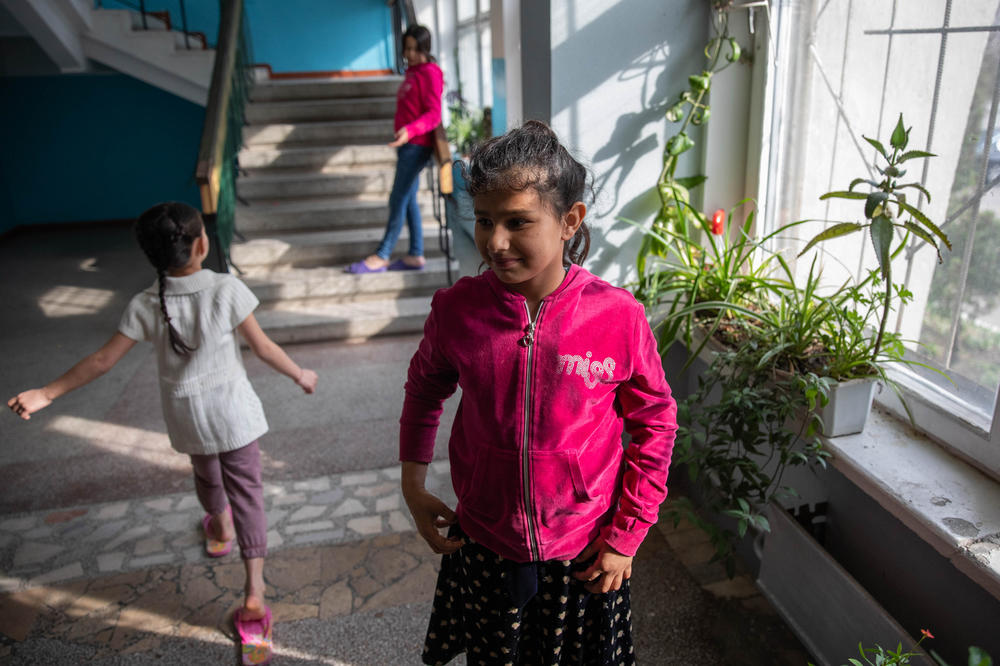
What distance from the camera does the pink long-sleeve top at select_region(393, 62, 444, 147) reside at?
13.3 feet

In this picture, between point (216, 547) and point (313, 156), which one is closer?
point (216, 547)

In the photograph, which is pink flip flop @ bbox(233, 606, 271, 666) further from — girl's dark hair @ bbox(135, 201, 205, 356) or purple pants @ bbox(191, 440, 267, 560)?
girl's dark hair @ bbox(135, 201, 205, 356)

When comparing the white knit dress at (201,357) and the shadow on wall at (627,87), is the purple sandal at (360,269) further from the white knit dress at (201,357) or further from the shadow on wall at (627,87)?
the white knit dress at (201,357)

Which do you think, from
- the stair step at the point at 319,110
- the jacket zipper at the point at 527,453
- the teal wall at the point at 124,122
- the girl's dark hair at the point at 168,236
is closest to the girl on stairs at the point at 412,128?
the stair step at the point at 319,110

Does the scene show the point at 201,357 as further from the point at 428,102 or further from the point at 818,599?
the point at 428,102

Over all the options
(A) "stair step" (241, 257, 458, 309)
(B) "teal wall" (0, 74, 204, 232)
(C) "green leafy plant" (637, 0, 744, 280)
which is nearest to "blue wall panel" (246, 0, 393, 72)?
(B) "teal wall" (0, 74, 204, 232)

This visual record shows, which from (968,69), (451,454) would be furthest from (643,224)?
(451,454)

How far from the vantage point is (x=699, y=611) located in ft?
6.51

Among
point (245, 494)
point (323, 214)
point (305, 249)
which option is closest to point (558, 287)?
point (245, 494)

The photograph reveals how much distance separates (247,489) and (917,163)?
1930mm

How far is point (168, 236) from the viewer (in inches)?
68.3

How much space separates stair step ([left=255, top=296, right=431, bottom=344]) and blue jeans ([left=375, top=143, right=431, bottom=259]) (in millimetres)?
416

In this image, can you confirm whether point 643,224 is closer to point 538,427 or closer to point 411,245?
point 538,427

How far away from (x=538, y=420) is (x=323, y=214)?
4.30 meters
